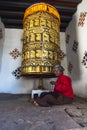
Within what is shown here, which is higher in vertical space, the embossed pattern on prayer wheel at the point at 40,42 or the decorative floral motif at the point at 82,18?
the decorative floral motif at the point at 82,18

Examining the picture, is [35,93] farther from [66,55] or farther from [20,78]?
[66,55]

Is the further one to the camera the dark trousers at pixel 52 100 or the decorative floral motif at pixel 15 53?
the decorative floral motif at pixel 15 53

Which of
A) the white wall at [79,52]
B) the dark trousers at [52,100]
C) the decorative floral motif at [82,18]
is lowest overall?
the dark trousers at [52,100]

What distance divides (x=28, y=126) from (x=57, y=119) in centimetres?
22

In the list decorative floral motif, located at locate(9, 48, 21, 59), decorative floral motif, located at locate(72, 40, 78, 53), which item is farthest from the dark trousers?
decorative floral motif, located at locate(9, 48, 21, 59)

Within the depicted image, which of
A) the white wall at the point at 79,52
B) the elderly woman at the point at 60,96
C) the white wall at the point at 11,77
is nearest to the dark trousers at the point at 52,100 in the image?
the elderly woman at the point at 60,96

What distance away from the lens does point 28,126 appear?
2.87 feet

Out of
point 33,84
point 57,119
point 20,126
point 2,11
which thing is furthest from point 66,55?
point 20,126

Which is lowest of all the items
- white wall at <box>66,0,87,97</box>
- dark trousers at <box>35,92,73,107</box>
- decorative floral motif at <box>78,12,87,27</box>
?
dark trousers at <box>35,92,73,107</box>

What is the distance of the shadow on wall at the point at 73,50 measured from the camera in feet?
7.39

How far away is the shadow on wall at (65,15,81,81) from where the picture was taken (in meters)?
2.25

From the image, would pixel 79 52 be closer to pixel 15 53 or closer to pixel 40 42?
pixel 40 42

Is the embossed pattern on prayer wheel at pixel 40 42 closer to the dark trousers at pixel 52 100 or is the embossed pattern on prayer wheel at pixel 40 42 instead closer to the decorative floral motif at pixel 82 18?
the dark trousers at pixel 52 100

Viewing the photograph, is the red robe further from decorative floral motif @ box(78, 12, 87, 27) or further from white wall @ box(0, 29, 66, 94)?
white wall @ box(0, 29, 66, 94)
